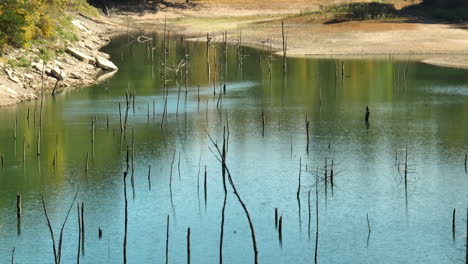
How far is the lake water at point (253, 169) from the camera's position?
28.0 metres

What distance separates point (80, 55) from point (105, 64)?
8.88ft

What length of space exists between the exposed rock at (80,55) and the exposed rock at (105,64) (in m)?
0.53

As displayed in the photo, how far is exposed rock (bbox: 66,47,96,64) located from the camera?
63781 mm

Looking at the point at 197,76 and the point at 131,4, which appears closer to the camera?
the point at 197,76

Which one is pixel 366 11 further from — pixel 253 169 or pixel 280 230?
pixel 280 230

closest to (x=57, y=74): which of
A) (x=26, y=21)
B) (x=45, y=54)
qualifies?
(x=45, y=54)

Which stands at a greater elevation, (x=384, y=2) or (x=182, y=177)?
(x=384, y=2)

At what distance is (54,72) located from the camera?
59000mm

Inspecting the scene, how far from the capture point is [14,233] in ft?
94.4

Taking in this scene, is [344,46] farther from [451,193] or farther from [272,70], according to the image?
[451,193]

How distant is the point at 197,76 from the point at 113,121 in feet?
56.6

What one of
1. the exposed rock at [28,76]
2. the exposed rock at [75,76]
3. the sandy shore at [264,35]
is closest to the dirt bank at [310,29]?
the sandy shore at [264,35]

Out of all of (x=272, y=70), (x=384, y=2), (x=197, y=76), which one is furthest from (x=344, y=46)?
(x=384, y=2)

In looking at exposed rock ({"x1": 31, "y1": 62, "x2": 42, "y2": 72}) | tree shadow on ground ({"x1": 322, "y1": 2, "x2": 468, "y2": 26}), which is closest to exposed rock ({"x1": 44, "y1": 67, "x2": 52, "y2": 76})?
exposed rock ({"x1": 31, "y1": 62, "x2": 42, "y2": 72})
